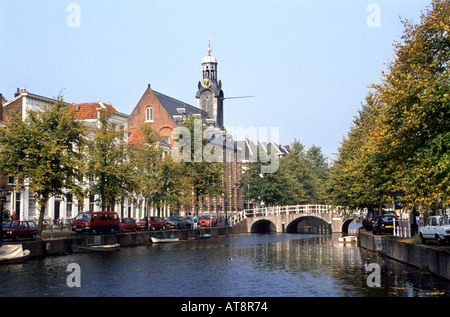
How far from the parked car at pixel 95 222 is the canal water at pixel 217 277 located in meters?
10.4

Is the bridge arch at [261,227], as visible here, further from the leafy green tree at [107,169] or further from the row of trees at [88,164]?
the leafy green tree at [107,169]

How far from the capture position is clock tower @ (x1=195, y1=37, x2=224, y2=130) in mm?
121312

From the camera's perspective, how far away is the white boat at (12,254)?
1281 inches

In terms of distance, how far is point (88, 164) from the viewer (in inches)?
2083

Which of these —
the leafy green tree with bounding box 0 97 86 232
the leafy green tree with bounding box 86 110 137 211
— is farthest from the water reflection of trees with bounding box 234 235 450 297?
the leafy green tree with bounding box 86 110 137 211

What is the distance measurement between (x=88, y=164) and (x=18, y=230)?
39.9 feet

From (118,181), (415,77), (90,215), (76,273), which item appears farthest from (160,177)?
(415,77)

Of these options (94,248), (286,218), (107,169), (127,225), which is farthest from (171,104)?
(94,248)

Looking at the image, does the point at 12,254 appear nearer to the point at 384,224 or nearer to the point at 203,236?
the point at 384,224

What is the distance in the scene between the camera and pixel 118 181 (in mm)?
54219

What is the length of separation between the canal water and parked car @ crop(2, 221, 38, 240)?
17.1 ft

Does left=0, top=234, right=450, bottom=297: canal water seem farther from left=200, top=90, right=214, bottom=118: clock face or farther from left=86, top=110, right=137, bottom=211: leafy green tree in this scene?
left=200, top=90, right=214, bottom=118: clock face

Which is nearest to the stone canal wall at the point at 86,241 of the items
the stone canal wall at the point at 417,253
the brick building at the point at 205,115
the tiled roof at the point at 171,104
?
the stone canal wall at the point at 417,253
